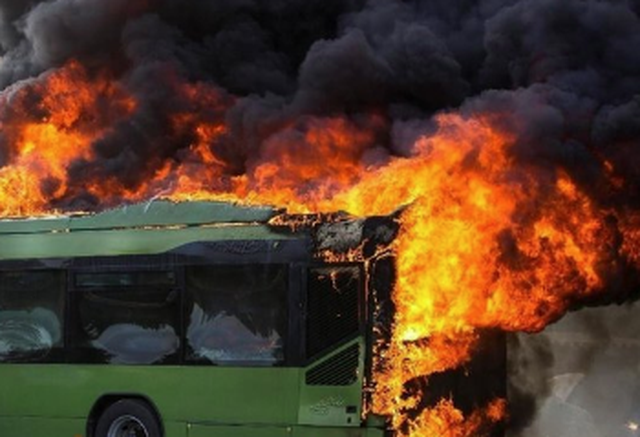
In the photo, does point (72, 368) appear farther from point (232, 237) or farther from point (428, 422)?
point (428, 422)

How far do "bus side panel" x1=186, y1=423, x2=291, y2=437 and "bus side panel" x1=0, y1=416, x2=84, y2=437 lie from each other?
54.3 inches

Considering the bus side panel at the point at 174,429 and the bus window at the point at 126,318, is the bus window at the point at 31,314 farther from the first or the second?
the bus side panel at the point at 174,429

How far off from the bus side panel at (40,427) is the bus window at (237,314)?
159 centimetres

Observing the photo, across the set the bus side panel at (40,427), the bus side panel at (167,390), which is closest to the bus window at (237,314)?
the bus side panel at (167,390)

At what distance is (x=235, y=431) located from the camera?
29.1 ft

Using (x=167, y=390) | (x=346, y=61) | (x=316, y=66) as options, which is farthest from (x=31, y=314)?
(x=316, y=66)

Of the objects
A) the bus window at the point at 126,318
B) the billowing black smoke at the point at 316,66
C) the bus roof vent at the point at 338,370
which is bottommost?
the bus roof vent at the point at 338,370

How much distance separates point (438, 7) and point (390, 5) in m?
1.06

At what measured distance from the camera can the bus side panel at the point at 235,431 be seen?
8.64 m

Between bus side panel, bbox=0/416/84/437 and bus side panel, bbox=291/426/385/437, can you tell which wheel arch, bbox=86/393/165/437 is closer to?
bus side panel, bbox=0/416/84/437

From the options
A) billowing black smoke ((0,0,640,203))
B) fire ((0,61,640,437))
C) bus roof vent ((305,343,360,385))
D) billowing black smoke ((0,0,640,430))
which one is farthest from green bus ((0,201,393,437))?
billowing black smoke ((0,0,640,430))

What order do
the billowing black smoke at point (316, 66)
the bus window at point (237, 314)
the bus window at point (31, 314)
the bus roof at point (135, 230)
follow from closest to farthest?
the bus window at point (237, 314), the bus roof at point (135, 230), the bus window at point (31, 314), the billowing black smoke at point (316, 66)

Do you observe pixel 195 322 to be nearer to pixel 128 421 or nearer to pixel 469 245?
pixel 128 421

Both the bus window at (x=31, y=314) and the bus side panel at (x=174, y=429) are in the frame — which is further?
the bus window at (x=31, y=314)
